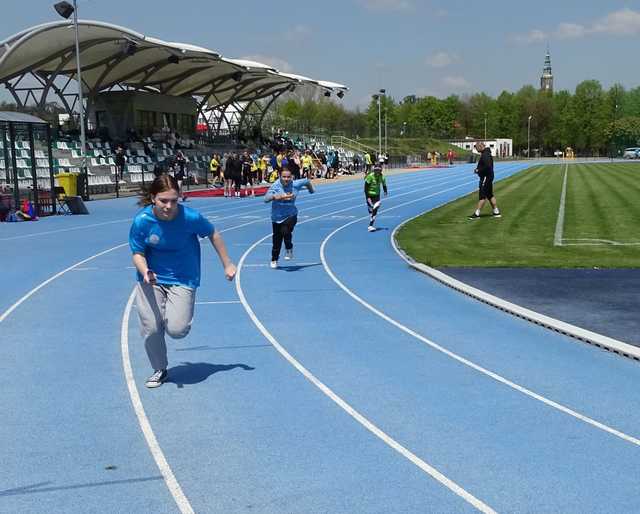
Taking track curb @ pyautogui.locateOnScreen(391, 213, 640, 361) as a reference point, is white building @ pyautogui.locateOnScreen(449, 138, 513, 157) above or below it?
above

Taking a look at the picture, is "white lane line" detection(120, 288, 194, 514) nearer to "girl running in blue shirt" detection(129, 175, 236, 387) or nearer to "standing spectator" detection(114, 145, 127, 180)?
"girl running in blue shirt" detection(129, 175, 236, 387)

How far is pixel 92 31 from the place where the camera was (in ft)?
125

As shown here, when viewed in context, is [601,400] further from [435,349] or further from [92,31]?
[92,31]

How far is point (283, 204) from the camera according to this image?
542 inches

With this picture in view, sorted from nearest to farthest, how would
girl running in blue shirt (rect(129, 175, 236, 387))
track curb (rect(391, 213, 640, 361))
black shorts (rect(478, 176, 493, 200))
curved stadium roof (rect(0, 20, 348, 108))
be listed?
girl running in blue shirt (rect(129, 175, 236, 387))
track curb (rect(391, 213, 640, 361))
black shorts (rect(478, 176, 493, 200))
curved stadium roof (rect(0, 20, 348, 108))

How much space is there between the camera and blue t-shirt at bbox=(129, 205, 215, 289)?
6.37m

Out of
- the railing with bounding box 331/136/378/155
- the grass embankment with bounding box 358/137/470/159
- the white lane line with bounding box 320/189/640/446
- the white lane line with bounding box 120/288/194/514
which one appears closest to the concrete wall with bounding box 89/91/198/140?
the railing with bounding box 331/136/378/155

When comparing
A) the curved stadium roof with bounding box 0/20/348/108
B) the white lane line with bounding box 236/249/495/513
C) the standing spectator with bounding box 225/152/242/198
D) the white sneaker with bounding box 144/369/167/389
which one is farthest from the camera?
the curved stadium roof with bounding box 0/20/348/108

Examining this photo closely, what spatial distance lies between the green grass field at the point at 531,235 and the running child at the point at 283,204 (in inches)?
98.4

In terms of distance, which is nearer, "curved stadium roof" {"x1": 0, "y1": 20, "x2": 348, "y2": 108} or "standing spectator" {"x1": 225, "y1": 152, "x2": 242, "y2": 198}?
"standing spectator" {"x1": 225, "y1": 152, "x2": 242, "y2": 198}

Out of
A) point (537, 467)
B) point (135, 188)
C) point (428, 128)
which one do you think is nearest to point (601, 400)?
point (537, 467)

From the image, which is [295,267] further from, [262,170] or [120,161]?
[262,170]

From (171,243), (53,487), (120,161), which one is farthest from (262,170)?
(53,487)

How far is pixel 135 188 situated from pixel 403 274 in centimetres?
2870
